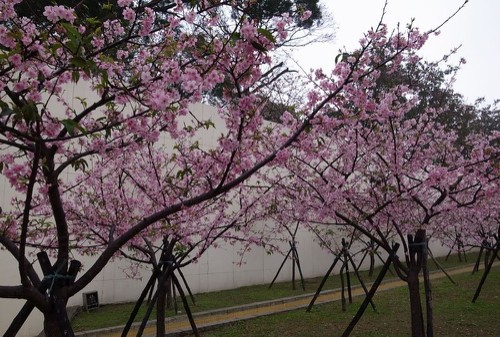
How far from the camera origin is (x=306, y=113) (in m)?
3.86

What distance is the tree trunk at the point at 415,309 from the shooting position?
5309 millimetres

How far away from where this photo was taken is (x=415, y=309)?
17.7 feet

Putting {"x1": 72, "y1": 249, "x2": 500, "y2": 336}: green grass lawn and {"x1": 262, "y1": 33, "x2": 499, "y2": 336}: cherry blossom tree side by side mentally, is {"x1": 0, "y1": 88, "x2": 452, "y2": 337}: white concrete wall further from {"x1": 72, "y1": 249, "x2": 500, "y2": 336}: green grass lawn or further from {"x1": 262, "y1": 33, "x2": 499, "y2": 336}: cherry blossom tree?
{"x1": 262, "y1": 33, "x2": 499, "y2": 336}: cherry blossom tree

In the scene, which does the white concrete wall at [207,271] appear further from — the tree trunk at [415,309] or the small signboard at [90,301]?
the tree trunk at [415,309]

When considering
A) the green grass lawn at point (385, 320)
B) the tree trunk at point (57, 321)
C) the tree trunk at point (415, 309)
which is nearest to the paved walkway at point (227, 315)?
the green grass lawn at point (385, 320)

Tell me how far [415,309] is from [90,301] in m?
6.05

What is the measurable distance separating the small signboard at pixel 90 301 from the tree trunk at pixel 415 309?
5943 millimetres

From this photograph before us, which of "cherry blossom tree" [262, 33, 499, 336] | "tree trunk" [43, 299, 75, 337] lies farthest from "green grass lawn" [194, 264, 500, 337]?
"tree trunk" [43, 299, 75, 337]

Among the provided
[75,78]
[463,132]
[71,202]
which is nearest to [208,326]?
[71,202]

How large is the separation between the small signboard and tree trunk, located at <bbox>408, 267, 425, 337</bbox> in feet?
19.5

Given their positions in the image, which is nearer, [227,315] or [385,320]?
[385,320]

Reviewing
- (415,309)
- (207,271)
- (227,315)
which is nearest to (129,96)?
(415,309)

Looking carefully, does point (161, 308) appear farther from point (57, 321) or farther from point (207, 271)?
point (207, 271)

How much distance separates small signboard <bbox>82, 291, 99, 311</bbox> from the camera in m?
8.57
